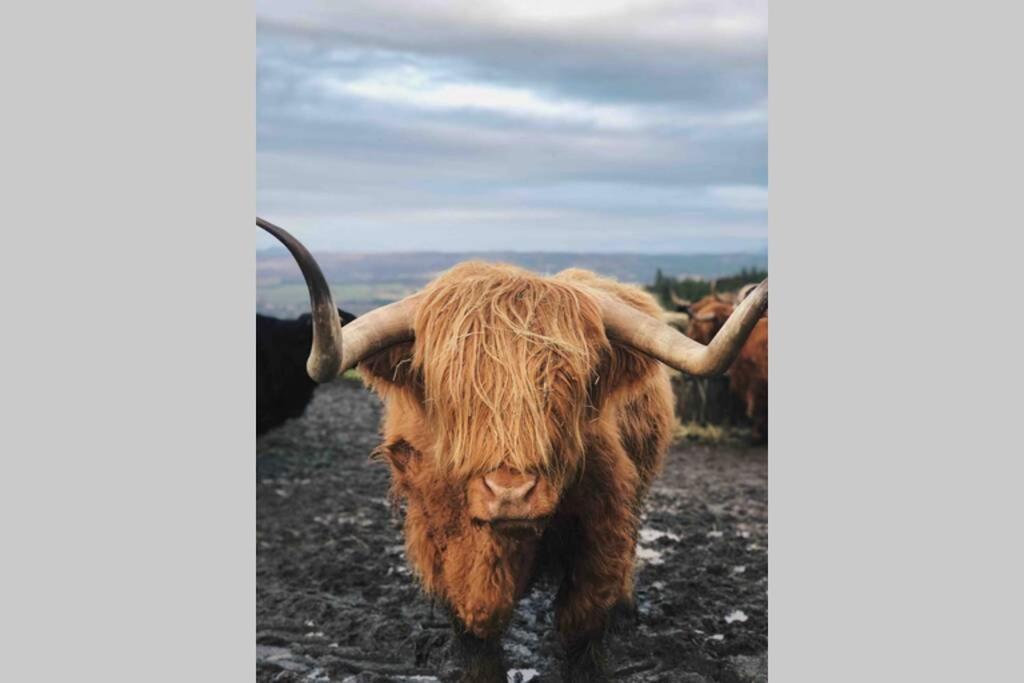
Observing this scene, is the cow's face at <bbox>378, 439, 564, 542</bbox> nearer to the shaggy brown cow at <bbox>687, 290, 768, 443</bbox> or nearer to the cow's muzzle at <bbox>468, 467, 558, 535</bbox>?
the cow's muzzle at <bbox>468, 467, 558, 535</bbox>

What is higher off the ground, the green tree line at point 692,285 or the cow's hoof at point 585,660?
the green tree line at point 692,285

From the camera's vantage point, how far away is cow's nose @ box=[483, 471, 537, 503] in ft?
9.63

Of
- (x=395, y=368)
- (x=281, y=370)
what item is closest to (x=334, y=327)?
(x=395, y=368)

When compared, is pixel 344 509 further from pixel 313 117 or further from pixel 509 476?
pixel 509 476

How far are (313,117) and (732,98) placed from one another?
1786 millimetres

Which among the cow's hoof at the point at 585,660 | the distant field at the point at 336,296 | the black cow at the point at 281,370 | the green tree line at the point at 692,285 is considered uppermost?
the green tree line at the point at 692,285

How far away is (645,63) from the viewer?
438cm

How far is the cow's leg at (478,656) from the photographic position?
3.72 meters

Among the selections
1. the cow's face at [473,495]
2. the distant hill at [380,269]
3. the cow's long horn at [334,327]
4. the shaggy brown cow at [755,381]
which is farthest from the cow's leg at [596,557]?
the shaggy brown cow at [755,381]

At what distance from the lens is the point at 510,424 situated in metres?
3.00

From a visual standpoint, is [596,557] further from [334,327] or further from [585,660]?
[334,327]

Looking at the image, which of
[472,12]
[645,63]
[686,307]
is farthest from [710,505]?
[472,12]

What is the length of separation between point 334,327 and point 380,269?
1.26 m

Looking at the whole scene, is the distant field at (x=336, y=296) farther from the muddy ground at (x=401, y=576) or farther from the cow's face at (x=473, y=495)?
the muddy ground at (x=401, y=576)
